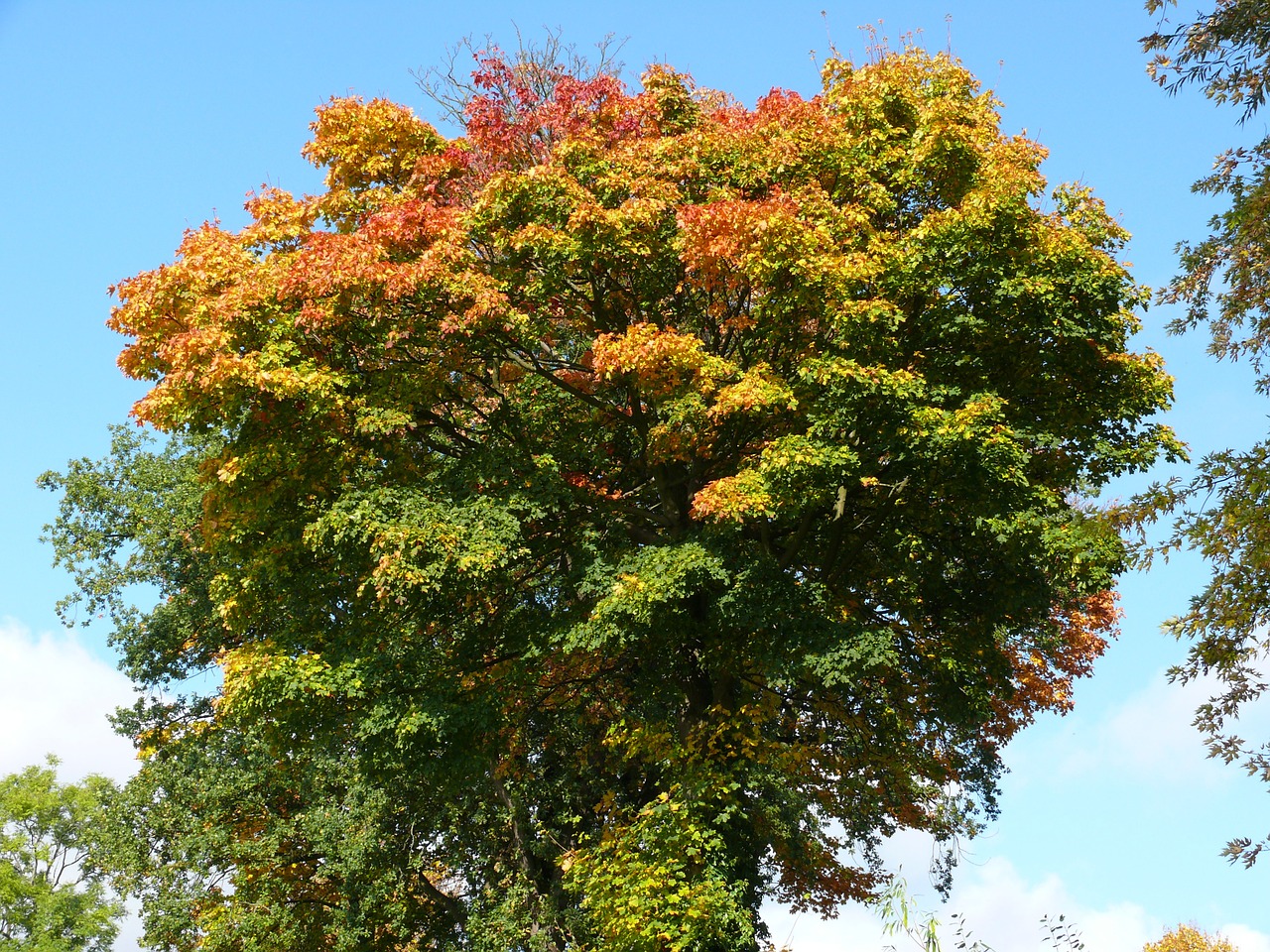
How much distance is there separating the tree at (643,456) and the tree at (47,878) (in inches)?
804

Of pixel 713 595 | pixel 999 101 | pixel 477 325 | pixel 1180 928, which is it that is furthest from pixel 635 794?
pixel 1180 928

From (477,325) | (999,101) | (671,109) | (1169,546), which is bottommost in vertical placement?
(1169,546)

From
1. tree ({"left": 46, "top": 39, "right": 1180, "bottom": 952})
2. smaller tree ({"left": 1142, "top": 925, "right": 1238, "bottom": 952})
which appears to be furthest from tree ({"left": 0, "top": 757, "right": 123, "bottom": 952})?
smaller tree ({"left": 1142, "top": 925, "right": 1238, "bottom": 952})

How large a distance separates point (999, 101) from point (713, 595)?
31.6 feet

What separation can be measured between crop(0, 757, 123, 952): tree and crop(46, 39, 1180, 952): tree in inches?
804

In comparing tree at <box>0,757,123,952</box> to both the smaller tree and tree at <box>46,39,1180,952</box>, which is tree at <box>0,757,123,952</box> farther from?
the smaller tree

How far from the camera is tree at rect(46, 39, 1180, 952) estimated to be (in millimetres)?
16984

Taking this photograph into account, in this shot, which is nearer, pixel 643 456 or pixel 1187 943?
pixel 643 456

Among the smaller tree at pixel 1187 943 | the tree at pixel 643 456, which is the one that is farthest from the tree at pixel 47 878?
the smaller tree at pixel 1187 943

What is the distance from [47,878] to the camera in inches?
1641

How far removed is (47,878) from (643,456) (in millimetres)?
32949

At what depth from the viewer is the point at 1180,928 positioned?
129 feet

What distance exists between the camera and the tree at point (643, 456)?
16984 millimetres

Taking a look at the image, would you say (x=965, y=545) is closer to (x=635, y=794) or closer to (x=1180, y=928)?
(x=635, y=794)
